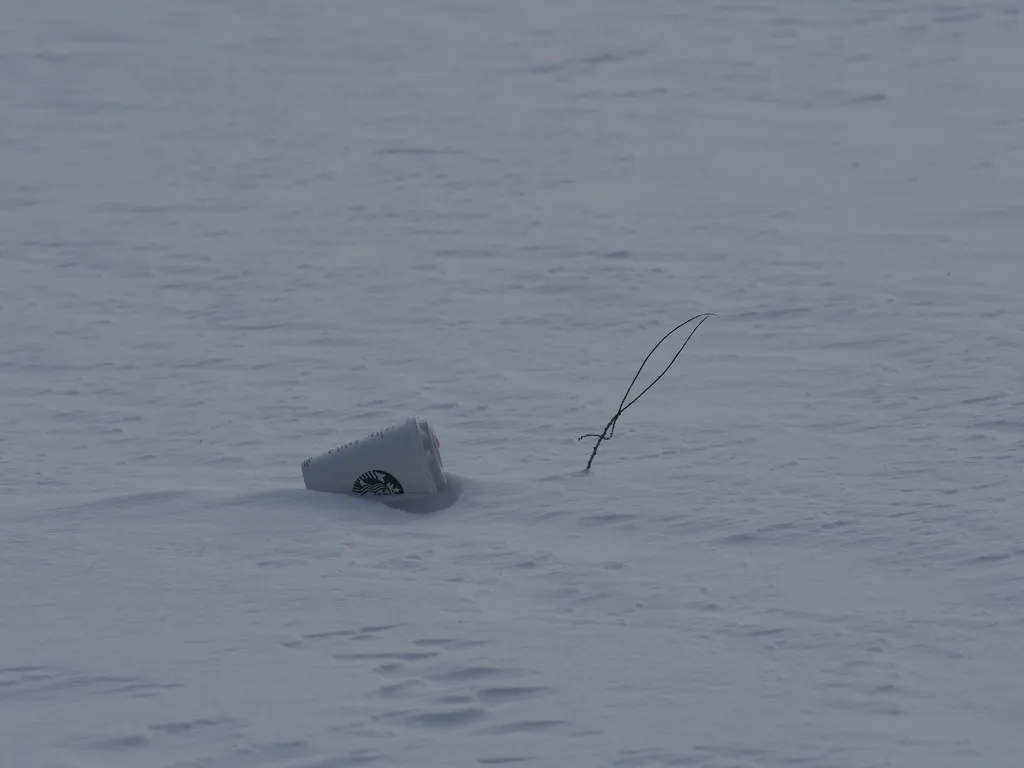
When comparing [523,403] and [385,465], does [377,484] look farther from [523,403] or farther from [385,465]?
[523,403]

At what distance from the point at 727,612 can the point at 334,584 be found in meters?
0.99

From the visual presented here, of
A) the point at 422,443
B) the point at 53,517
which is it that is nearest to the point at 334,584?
the point at 422,443

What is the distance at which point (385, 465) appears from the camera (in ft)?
13.5

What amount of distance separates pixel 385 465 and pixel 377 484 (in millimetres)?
66

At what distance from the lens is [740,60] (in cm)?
1011

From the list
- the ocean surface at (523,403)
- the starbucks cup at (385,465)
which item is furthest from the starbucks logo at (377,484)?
the ocean surface at (523,403)

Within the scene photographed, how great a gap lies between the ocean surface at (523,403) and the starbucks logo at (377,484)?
0.10m

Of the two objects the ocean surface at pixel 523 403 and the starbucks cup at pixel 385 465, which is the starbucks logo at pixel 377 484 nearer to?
the starbucks cup at pixel 385 465

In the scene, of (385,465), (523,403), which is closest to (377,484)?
(385,465)

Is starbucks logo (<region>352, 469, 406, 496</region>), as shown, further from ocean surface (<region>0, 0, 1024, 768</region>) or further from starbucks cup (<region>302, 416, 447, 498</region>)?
ocean surface (<region>0, 0, 1024, 768</region>)

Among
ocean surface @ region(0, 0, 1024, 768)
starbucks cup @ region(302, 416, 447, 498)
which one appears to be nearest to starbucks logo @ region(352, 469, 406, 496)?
starbucks cup @ region(302, 416, 447, 498)

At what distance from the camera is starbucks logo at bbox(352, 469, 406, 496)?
413 cm

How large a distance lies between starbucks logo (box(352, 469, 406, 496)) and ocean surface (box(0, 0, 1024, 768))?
Answer: 0.34 ft

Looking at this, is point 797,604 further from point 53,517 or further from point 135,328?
point 135,328
